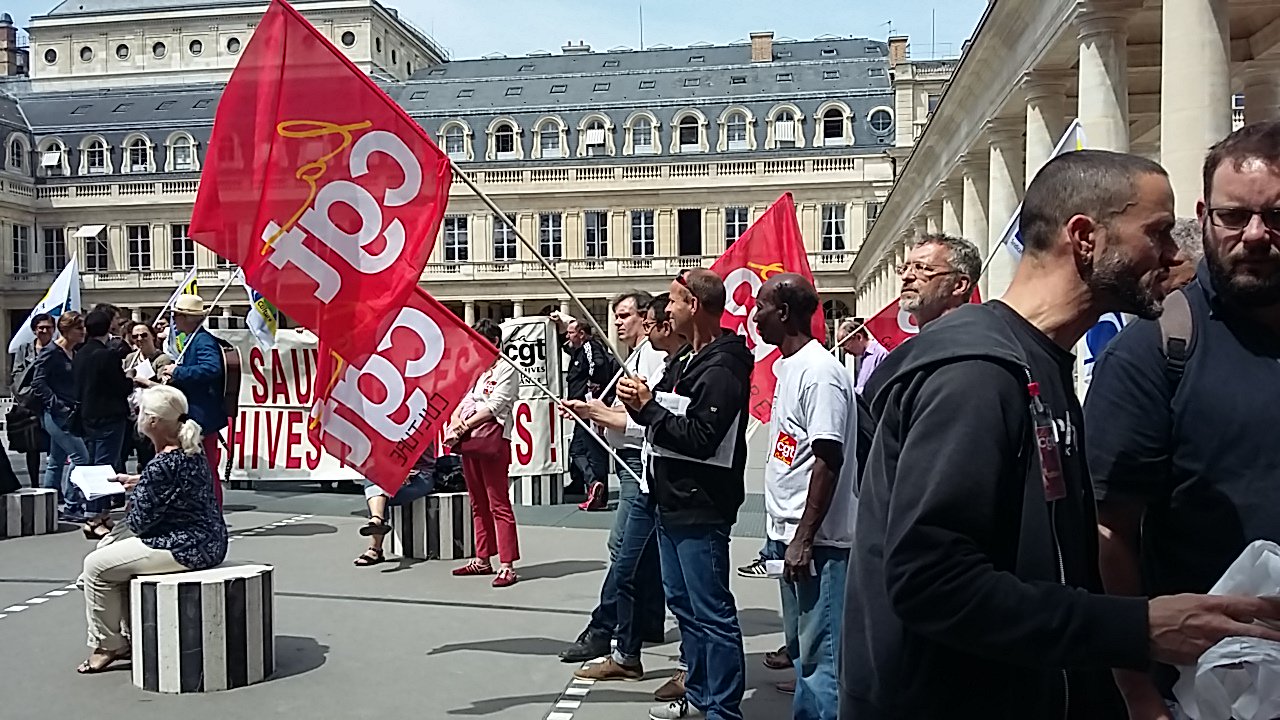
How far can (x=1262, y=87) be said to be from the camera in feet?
50.4

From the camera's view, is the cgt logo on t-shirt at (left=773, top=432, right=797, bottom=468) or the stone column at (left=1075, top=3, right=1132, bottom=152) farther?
the stone column at (left=1075, top=3, right=1132, bottom=152)

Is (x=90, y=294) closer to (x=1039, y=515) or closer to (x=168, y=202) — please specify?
(x=168, y=202)

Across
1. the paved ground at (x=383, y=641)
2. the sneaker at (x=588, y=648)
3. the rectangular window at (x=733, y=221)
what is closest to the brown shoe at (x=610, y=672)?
the paved ground at (x=383, y=641)

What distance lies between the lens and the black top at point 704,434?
4.57m

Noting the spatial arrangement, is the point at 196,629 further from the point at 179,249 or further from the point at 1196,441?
the point at 179,249

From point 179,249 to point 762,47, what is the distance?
31.6 m

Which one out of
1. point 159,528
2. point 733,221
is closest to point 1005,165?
point 159,528

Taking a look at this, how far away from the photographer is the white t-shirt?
4.57 metres

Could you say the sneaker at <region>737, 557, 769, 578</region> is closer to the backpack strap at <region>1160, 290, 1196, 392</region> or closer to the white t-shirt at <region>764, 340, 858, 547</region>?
the white t-shirt at <region>764, 340, 858, 547</region>

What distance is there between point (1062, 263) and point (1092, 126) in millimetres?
11646

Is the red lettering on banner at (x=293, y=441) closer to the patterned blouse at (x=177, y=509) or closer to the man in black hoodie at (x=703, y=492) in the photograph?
the patterned blouse at (x=177, y=509)

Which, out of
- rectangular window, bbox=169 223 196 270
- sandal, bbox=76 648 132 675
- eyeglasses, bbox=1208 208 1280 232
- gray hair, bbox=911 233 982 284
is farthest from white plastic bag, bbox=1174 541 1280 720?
rectangular window, bbox=169 223 196 270

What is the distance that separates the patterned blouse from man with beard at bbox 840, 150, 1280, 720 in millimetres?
4400

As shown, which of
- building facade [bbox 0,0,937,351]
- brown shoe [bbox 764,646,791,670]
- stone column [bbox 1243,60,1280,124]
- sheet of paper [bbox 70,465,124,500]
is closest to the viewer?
brown shoe [bbox 764,646,791,670]
